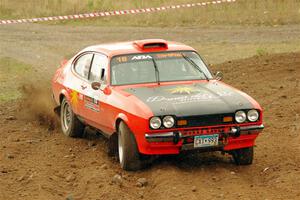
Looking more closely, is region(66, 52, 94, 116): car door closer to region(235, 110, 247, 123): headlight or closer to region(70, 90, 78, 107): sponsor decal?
region(70, 90, 78, 107): sponsor decal

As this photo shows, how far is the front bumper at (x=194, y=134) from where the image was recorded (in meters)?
9.59

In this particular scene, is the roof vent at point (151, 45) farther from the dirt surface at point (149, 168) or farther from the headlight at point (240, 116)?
the headlight at point (240, 116)

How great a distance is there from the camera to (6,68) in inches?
880

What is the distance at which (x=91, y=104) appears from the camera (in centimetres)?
1132

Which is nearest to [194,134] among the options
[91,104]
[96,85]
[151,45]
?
[96,85]

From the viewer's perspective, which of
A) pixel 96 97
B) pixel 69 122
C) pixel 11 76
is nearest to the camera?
pixel 96 97

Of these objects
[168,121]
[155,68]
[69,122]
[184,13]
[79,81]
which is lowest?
[184,13]

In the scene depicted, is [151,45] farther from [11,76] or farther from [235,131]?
[11,76]

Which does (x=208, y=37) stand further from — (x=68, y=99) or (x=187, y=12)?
(x=68, y=99)

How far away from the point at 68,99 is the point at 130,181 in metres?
3.05

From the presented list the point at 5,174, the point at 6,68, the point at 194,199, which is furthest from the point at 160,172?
the point at 6,68

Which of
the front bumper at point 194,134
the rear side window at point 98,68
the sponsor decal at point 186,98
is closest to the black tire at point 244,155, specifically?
the front bumper at point 194,134

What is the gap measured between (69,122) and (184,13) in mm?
22261

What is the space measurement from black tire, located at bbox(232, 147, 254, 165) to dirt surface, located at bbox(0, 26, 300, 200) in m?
0.08
